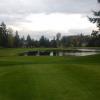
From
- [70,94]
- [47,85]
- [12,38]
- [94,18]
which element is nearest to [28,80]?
[47,85]

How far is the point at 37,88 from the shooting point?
13.5 metres

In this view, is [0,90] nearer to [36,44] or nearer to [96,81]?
[96,81]

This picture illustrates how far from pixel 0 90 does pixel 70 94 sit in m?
3.60

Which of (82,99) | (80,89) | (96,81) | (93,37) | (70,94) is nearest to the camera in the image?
(82,99)

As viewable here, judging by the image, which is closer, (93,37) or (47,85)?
(47,85)

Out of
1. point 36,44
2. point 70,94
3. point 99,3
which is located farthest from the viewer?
point 36,44

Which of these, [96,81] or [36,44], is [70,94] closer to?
[96,81]

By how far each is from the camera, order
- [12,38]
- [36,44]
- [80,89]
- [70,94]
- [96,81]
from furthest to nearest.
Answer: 1. [36,44]
2. [12,38]
3. [96,81]
4. [80,89]
5. [70,94]

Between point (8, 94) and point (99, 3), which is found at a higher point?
point (99, 3)

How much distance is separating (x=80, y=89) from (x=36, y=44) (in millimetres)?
169612

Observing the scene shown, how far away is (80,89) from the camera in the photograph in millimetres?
13180

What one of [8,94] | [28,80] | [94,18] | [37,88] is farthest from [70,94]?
[94,18]

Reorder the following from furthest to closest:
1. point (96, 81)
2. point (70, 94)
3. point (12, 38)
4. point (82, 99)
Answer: point (12, 38) < point (96, 81) < point (70, 94) < point (82, 99)

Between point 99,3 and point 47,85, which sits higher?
point 99,3
